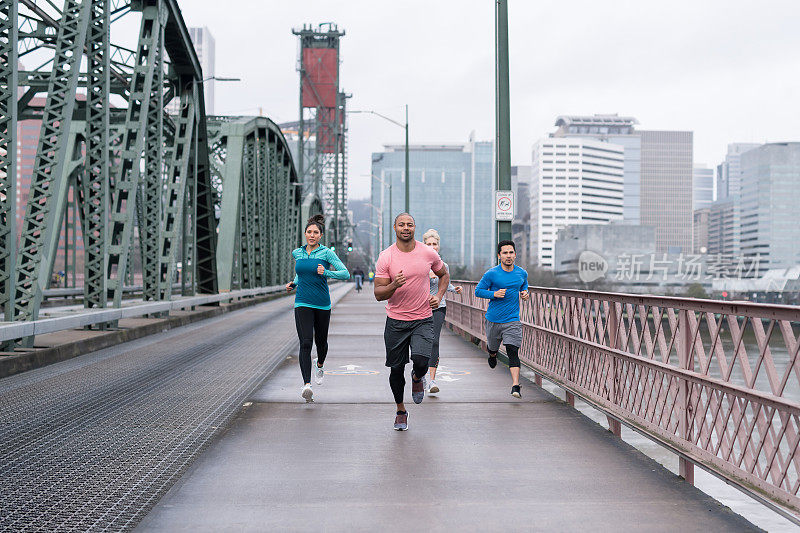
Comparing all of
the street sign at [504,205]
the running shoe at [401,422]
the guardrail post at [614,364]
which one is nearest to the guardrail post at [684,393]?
the guardrail post at [614,364]

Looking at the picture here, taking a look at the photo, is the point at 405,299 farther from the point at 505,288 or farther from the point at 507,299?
the point at 507,299

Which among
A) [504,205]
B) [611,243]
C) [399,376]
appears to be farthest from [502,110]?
[611,243]

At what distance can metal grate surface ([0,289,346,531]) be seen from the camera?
17.2 ft

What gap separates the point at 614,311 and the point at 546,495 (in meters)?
2.55

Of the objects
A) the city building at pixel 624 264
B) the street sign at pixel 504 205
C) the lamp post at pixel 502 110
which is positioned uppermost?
the lamp post at pixel 502 110

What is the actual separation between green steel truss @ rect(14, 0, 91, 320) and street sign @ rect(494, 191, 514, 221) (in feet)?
21.4

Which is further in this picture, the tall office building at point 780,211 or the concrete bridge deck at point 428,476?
the tall office building at point 780,211

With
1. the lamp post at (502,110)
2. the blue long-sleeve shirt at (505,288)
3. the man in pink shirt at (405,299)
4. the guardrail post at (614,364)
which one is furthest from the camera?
the lamp post at (502,110)

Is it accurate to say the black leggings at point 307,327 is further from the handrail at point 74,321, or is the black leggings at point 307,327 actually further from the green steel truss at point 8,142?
the green steel truss at point 8,142

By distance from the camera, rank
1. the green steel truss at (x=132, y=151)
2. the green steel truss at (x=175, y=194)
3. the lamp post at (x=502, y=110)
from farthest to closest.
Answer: the green steel truss at (x=175, y=194), the green steel truss at (x=132, y=151), the lamp post at (x=502, y=110)

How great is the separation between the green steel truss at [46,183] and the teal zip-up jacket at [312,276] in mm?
4972

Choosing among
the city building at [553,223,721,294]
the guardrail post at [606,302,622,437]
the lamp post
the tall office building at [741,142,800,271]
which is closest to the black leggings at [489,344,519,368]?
the guardrail post at [606,302,622,437]

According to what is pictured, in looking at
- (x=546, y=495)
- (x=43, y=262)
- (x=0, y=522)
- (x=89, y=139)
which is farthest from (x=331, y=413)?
Result: (x=89, y=139)

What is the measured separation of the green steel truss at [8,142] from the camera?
1173 cm
